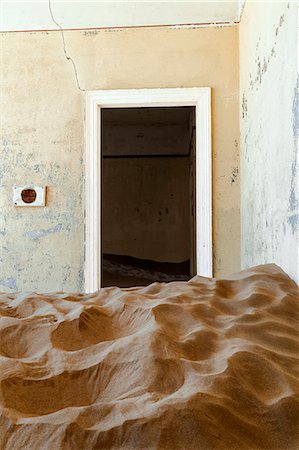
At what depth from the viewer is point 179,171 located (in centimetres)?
920

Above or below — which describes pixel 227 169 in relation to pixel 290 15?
below

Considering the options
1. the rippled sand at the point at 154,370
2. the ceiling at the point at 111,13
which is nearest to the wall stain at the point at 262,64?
the ceiling at the point at 111,13

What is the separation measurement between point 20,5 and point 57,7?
31cm

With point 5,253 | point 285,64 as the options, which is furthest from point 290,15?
point 5,253

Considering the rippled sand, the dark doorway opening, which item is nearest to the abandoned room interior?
the rippled sand

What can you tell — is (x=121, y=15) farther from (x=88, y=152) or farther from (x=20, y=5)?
(x=88, y=152)

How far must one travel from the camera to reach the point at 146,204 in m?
9.27

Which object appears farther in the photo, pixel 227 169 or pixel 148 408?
pixel 227 169

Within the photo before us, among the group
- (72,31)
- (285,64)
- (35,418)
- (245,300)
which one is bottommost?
(35,418)

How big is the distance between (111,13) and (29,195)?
1.74 m

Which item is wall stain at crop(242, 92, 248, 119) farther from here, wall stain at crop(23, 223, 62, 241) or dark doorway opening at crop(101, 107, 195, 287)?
dark doorway opening at crop(101, 107, 195, 287)

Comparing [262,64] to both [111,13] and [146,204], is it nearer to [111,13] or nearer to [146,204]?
[111,13]

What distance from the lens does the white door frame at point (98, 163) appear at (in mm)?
3789

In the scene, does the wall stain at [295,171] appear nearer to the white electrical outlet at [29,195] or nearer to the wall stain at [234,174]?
the wall stain at [234,174]
